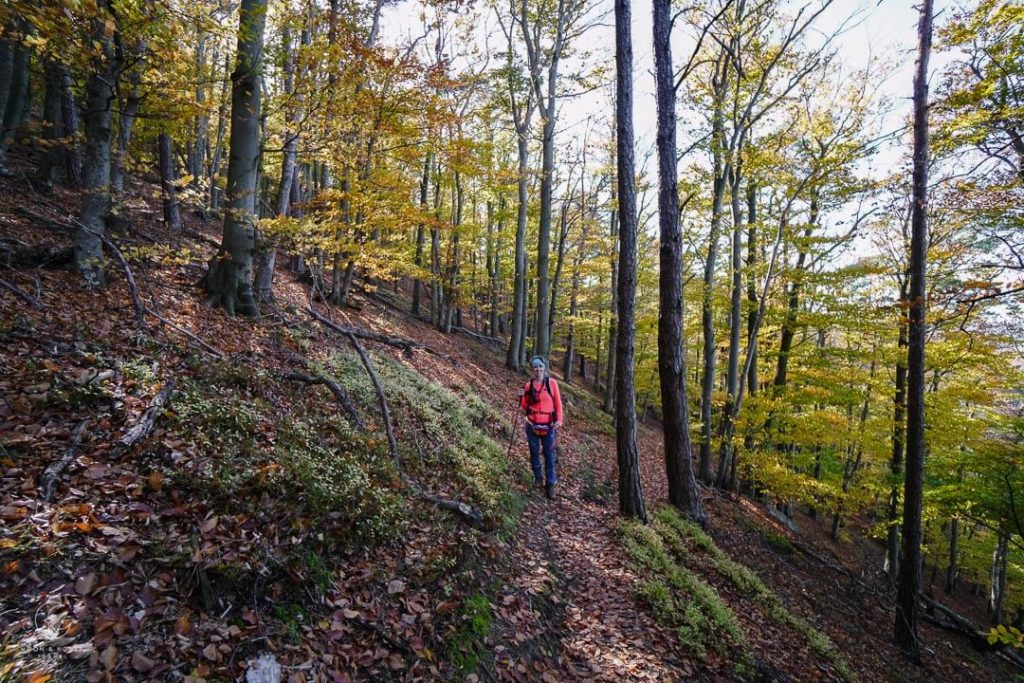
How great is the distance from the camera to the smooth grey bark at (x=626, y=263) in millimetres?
6996

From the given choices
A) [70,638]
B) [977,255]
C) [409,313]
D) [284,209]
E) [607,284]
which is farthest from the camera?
[607,284]

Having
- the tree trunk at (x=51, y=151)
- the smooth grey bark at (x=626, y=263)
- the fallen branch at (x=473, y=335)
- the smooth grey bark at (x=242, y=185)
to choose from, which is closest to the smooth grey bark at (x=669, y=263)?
the smooth grey bark at (x=626, y=263)

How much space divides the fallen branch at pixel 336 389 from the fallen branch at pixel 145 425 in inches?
76.8

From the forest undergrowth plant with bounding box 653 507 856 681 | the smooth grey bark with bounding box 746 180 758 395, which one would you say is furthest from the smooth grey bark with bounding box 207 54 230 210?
the smooth grey bark with bounding box 746 180 758 395

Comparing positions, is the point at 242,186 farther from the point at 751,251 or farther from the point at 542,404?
the point at 751,251

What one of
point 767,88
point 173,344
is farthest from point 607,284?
point 173,344

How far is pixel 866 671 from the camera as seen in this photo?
23.0 ft

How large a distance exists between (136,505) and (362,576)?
1.71 metres

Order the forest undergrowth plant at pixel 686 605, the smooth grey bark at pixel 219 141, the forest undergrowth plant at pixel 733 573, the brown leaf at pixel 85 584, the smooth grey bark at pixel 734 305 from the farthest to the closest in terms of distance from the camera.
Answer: the smooth grey bark at pixel 734 305
the smooth grey bark at pixel 219 141
the forest undergrowth plant at pixel 733 573
the forest undergrowth plant at pixel 686 605
the brown leaf at pixel 85 584

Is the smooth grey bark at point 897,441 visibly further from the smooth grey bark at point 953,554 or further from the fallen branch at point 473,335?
the fallen branch at point 473,335

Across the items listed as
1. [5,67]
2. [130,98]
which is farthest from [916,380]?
[5,67]

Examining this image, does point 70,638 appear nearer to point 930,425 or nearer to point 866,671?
point 866,671

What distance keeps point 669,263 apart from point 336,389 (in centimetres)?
579

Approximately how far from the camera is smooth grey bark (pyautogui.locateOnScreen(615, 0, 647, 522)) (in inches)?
275
